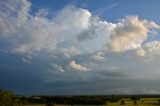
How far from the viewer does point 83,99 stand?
7682 inches

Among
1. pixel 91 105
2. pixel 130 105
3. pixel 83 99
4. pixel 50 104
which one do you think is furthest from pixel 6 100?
pixel 83 99

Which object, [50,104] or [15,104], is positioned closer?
[15,104]

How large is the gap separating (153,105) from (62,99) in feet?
182

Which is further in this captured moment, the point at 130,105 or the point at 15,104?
the point at 130,105

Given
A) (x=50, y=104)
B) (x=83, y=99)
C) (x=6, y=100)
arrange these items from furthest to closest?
(x=83, y=99)
(x=50, y=104)
(x=6, y=100)

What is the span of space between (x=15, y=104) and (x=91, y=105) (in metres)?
104

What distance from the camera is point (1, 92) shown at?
262 ft

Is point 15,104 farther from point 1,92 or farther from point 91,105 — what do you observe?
point 91,105

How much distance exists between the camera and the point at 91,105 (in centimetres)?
18175

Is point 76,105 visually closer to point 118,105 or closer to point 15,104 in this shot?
point 118,105

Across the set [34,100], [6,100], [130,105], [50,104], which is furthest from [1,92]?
[34,100]

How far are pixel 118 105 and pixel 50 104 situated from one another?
31813mm

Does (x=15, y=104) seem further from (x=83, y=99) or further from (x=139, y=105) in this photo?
(x=83, y=99)

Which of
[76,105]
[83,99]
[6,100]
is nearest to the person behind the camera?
[6,100]
